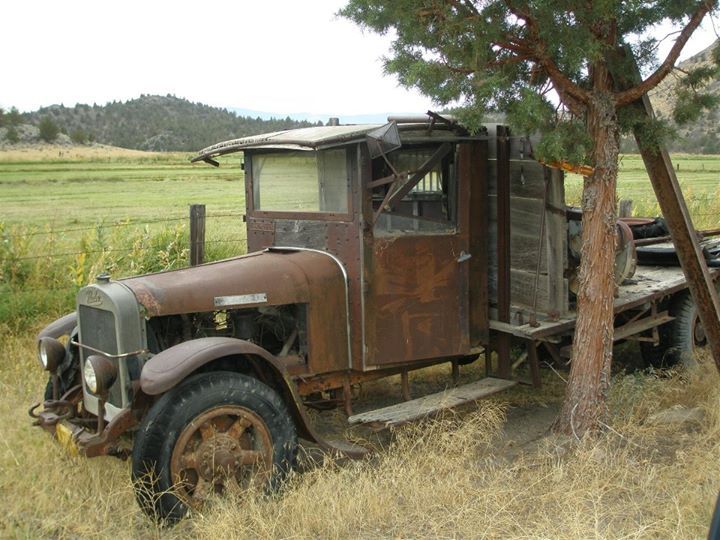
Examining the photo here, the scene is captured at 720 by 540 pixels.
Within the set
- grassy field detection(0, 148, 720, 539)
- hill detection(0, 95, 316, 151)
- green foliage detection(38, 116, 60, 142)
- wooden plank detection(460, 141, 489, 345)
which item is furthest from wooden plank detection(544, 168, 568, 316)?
hill detection(0, 95, 316, 151)

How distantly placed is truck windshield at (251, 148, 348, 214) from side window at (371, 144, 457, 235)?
0.86 feet

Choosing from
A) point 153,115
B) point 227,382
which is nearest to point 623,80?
point 227,382

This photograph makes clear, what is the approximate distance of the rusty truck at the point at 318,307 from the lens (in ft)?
12.9

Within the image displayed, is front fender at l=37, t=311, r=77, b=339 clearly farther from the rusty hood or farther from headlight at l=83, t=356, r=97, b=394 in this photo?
headlight at l=83, t=356, r=97, b=394

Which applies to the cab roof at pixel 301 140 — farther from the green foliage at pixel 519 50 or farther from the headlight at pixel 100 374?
the headlight at pixel 100 374

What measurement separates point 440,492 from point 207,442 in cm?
130

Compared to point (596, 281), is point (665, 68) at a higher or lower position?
higher

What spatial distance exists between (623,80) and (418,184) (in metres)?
1.52

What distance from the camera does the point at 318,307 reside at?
15.6 feet

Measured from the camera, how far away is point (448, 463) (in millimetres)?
4359

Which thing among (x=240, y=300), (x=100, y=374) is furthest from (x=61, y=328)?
(x=240, y=300)

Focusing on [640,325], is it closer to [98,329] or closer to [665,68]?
[665,68]

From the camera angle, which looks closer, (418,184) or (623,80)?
(623,80)

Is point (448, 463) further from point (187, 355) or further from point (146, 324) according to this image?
point (146, 324)
